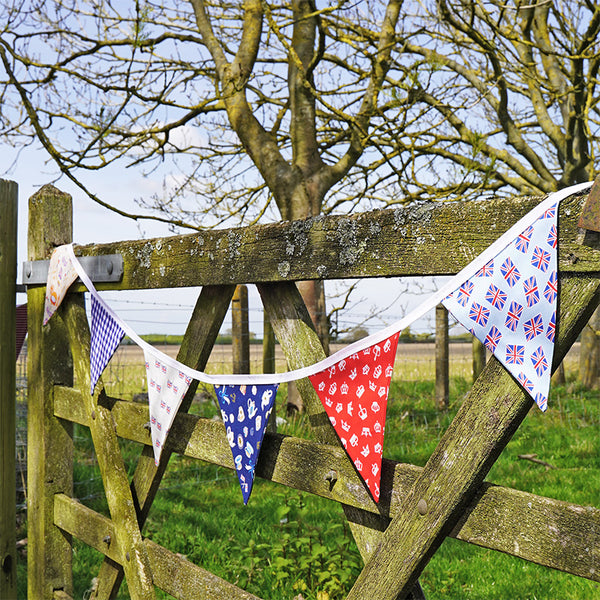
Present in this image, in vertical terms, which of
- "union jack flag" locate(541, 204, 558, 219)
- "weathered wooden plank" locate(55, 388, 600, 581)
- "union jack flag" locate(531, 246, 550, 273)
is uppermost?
"union jack flag" locate(541, 204, 558, 219)

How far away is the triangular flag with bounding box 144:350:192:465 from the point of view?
2365mm

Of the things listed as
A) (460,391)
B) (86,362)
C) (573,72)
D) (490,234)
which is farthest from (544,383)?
(460,391)

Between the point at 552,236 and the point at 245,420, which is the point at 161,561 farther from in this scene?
the point at 552,236

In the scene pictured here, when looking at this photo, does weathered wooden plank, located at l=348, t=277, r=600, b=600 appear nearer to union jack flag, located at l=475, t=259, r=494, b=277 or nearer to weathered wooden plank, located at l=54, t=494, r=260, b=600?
union jack flag, located at l=475, t=259, r=494, b=277

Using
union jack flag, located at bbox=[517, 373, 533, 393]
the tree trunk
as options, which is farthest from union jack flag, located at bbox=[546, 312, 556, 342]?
the tree trunk

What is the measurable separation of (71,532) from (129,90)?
333cm

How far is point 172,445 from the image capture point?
2.62 metres

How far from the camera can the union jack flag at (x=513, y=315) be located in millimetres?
1468

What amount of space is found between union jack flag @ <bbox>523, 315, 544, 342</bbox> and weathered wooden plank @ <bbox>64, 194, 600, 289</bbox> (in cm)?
13

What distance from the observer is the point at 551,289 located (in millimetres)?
1436

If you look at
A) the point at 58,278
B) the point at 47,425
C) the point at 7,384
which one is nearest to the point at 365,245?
the point at 58,278

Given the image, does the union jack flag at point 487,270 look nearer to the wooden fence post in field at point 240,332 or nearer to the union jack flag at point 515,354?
the union jack flag at point 515,354

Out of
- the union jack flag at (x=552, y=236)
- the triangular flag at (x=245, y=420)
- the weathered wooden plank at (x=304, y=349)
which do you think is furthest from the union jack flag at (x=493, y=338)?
the triangular flag at (x=245, y=420)

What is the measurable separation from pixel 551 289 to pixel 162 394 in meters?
1.54
